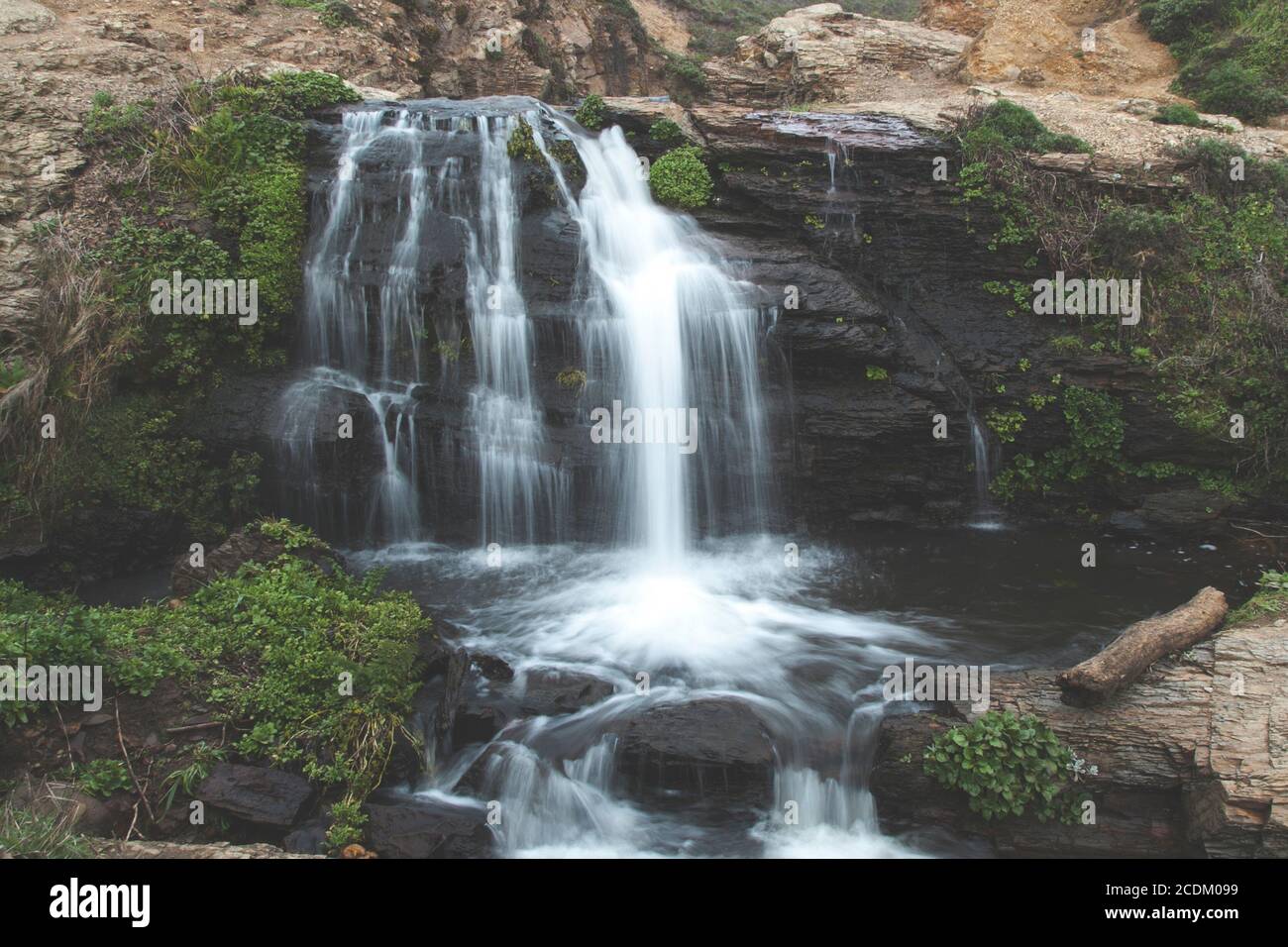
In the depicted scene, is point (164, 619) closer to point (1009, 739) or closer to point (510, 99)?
Result: point (1009, 739)

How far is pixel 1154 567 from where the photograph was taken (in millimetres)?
10047

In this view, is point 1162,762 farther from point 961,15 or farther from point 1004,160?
point 961,15

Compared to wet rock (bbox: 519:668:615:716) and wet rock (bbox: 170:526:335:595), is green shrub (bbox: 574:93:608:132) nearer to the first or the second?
wet rock (bbox: 170:526:335:595)

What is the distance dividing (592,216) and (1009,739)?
8645mm

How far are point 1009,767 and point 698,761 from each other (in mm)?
2271

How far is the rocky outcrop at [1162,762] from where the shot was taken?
544 centimetres

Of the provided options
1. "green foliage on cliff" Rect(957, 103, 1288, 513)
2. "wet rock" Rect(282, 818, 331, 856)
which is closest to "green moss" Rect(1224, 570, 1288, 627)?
"green foliage on cliff" Rect(957, 103, 1288, 513)

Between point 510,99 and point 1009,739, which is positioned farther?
point 510,99

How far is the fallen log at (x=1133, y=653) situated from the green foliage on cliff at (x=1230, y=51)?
1310 centimetres

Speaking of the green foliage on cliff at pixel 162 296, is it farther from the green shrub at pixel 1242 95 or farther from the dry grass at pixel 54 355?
the green shrub at pixel 1242 95

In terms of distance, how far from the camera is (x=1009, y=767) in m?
6.01

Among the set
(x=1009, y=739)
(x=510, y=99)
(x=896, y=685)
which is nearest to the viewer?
(x=1009, y=739)

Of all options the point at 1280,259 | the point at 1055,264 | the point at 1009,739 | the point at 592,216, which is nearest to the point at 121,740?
the point at 1009,739

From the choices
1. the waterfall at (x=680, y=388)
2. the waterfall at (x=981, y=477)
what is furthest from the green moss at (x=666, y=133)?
the waterfall at (x=981, y=477)
